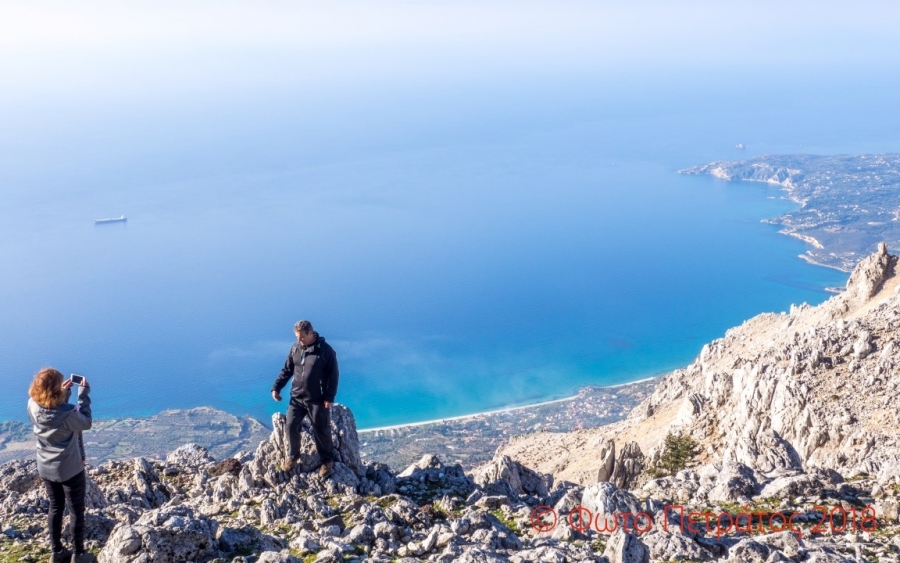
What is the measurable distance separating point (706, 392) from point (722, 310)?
136 meters

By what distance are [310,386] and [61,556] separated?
5.27 m

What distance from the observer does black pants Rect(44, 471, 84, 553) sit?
450 inches

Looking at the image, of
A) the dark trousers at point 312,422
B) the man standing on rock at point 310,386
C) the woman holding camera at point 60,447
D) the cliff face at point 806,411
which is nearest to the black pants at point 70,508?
the woman holding camera at point 60,447

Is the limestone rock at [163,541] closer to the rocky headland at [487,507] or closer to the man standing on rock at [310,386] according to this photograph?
the rocky headland at [487,507]

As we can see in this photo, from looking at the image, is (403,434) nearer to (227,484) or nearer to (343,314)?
(343,314)

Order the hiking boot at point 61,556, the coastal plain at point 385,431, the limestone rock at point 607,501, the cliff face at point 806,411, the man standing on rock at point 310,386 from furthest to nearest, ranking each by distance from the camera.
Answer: the coastal plain at point 385,431 → the cliff face at point 806,411 → the man standing on rock at point 310,386 → the limestone rock at point 607,501 → the hiking boot at point 61,556

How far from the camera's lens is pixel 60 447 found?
1133cm

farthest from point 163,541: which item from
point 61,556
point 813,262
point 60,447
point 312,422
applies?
point 813,262

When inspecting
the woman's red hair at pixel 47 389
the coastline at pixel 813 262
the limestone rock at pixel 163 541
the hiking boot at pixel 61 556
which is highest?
the woman's red hair at pixel 47 389

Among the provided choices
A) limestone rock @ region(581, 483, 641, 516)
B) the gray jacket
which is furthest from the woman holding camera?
limestone rock @ region(581, 483, 641, 516)

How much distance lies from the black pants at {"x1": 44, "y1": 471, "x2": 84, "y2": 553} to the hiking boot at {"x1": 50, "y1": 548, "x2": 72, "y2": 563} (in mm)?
73

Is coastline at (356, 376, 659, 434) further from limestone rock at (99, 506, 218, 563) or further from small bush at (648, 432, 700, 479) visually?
limestone rock at (99, 506, 218, 563)

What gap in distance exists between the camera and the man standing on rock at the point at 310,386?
14.8m

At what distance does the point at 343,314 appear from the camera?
15875 cm
